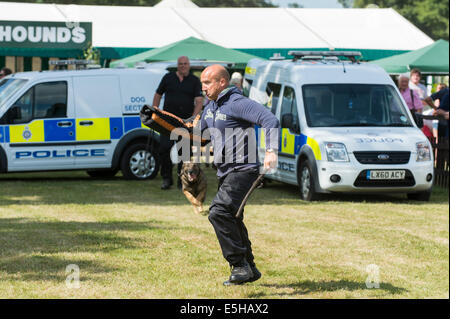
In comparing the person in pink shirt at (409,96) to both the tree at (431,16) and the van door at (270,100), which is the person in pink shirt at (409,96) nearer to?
the van door at (270,100)

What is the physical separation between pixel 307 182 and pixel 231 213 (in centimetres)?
686

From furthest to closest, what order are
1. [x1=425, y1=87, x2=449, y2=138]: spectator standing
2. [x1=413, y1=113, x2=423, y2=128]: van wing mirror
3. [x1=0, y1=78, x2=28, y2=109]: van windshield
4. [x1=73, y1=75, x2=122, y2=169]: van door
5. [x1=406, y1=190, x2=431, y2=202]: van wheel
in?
[x1=425, y1=87, x2=449, y2=138]: spectator standing, [x1=73, y1=75, x2=122, y2=169]: van door, [x1=0, y1=78, x2=28, y2=109]: van windshield, [x1=413, y1=113, x2=423, y2=128]: van wing mirror, [x1=406, y1=190, x2=431, y2=202]: van wheel

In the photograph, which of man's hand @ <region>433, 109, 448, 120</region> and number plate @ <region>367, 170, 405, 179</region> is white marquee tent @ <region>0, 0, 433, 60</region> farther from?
number plate @ <region>367, 170, 405, 179</region>

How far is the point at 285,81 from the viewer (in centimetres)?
1477

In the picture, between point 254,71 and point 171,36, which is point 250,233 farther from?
point 171,36

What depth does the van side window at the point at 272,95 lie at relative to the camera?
15.0 m

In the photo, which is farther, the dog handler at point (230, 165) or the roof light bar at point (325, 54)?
the roof light bar at point (325, 54)

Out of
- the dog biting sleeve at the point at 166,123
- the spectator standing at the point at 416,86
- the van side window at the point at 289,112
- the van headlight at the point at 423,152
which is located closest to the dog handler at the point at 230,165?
the dog biting sleeve at the point at 166,123

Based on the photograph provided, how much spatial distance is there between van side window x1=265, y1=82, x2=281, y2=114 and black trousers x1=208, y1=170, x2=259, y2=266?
8106 millimetres

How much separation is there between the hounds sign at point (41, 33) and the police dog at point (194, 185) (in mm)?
7372

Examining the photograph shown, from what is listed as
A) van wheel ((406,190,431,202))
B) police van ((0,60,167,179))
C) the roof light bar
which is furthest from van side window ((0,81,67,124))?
van wheel ((406,190,431,202))

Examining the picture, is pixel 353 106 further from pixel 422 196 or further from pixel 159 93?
pixel 159 93

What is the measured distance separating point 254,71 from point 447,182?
3.96 metres

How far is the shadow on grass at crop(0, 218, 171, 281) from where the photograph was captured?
303 inches
